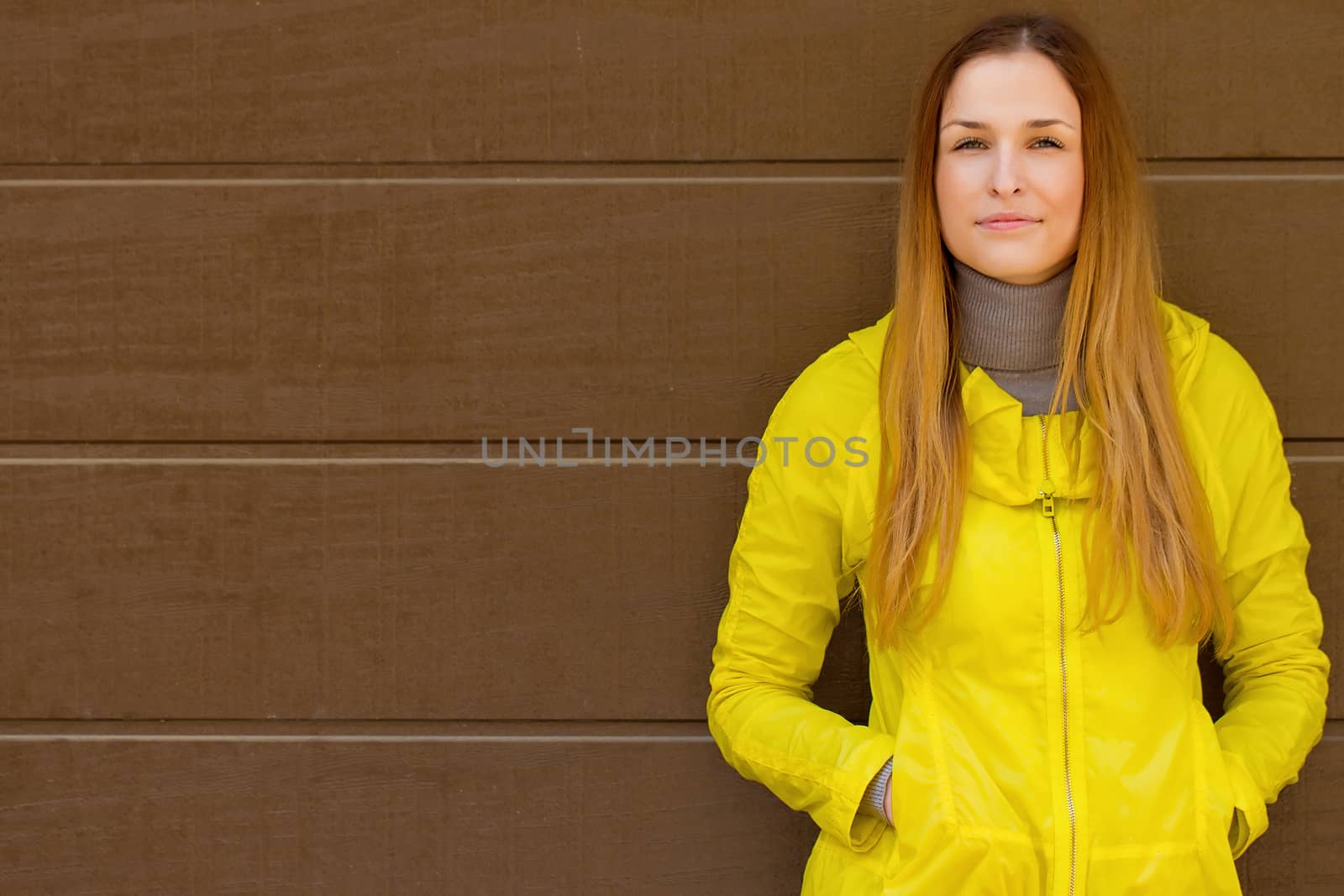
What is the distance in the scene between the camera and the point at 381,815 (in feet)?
5.23

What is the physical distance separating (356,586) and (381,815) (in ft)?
1.05

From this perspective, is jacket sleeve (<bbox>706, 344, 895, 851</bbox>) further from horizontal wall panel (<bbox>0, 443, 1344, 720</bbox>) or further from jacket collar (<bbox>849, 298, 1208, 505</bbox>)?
horizontal wall panel (<bbox>0, 443, 1344, 720</bbox>)

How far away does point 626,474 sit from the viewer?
157 centimetres

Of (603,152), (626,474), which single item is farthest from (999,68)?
(626,474)

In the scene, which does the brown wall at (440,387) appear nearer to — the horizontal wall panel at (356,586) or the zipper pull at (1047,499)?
the horizontal wall panel at (356,586)

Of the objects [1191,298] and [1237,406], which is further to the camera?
[1191,298]

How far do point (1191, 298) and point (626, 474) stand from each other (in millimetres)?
788

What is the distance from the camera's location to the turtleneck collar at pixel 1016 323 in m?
1.20

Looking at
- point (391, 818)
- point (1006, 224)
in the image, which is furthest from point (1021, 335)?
point (391, 818)

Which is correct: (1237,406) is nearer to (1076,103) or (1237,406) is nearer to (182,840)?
(1076,103)

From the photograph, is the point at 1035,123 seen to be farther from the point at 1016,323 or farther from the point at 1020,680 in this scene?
the point at 1020,680

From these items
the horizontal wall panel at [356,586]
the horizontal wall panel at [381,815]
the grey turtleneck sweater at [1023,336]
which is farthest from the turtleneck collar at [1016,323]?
the horizontal wall panel at [381,815]

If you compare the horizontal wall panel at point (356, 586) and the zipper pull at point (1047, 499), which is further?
the horizontal wall panel at point (356, 586)

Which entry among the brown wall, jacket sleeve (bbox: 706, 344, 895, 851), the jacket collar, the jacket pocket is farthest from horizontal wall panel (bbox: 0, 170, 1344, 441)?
the jacket pocket
